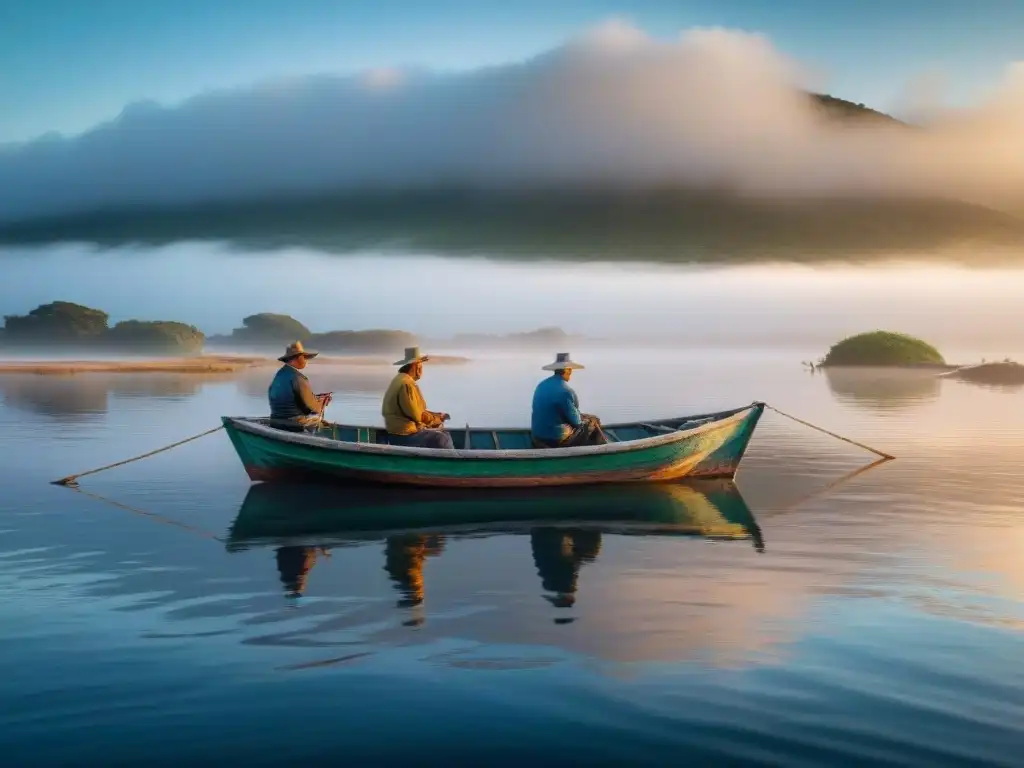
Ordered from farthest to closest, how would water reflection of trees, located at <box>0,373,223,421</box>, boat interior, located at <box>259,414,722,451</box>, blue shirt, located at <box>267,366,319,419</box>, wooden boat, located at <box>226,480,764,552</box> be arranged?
water reflection of trees, located at <box>0,373,223,421</box>, boat interior, located at <box>259,414,722,451</box>, blue shirt, located at <box>267,366,319,419</box>, wooden boat, located at <box>226,480,764,552</box>

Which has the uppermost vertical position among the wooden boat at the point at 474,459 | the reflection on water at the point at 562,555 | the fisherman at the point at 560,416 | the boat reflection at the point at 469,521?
the fisherman at the point at 560,416

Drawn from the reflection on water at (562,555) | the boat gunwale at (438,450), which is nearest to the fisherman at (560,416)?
the boat gunwale at (438,450)

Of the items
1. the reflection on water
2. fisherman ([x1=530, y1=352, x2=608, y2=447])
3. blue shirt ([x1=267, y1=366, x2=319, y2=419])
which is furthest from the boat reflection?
blue shirt ([x1=267, y1=366, x2=319, y2=419])

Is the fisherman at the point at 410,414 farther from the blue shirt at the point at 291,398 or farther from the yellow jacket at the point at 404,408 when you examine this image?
the blue shirt at the point at 291,398

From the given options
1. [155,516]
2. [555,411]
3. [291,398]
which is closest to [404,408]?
[291,398]

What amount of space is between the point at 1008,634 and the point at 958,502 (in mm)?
10398

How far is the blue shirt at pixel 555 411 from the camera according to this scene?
18766 mm

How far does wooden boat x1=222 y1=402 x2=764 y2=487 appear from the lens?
1823 cm

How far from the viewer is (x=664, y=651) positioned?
8492 mm

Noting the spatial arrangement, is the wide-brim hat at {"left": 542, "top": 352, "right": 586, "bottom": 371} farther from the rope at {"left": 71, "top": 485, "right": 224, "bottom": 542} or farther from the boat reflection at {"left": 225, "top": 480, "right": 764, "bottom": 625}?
the rope at {"left": 71, "top": 485, "right": 224, "bottom": 542}

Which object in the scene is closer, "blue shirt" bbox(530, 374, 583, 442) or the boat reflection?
the boat reflection

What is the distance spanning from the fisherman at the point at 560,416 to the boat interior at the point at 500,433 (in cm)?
225

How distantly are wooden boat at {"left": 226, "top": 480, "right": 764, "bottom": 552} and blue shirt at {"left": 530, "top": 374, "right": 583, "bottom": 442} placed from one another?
1201 millimetres

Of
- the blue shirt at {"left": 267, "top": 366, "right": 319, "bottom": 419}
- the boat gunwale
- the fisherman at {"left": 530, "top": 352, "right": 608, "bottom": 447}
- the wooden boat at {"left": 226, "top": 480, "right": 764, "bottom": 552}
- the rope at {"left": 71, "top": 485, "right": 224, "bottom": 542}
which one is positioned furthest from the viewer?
the blue shirt at {"left": 267, "top": 366, "right": 319, "bottom": 419}
